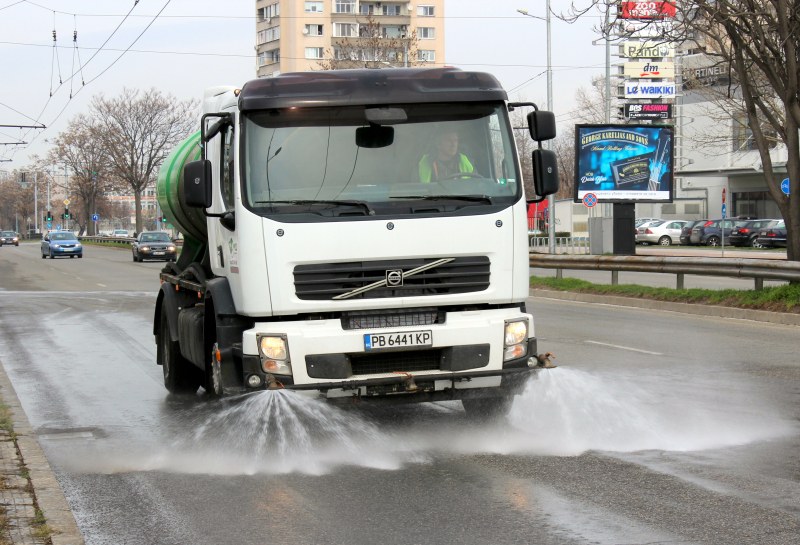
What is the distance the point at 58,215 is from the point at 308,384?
17867 cm

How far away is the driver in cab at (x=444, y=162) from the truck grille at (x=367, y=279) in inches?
23.8

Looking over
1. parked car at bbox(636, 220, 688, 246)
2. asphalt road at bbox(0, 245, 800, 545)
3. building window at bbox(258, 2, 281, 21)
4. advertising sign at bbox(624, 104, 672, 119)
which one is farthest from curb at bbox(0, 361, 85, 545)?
building window at bbox(258, 2, 281, 21)

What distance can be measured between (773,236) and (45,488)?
50.2 metres

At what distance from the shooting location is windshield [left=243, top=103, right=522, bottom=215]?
8.22 m

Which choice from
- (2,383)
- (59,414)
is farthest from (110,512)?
(2,383)

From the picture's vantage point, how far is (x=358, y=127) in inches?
330

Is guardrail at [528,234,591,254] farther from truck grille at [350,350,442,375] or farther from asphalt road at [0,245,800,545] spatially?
truck grille at [350,350,442,375]

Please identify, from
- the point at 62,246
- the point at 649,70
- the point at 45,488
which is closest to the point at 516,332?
the point at 45,488

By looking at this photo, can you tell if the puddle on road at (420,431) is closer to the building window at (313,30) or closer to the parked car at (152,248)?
the parked car at (152,248)

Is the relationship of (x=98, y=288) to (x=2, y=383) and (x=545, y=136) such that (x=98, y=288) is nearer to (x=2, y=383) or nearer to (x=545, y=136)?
(x=2, y=383)

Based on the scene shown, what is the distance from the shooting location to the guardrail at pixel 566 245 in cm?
5162

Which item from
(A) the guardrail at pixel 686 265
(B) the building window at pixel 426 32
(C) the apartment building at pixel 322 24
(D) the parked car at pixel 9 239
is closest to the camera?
(A) the guardrail at pixel 686 265

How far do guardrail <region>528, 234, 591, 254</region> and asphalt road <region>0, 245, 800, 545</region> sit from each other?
3791 centimetres

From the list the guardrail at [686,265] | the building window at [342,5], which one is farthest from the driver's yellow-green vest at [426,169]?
the building window at [342,5]
